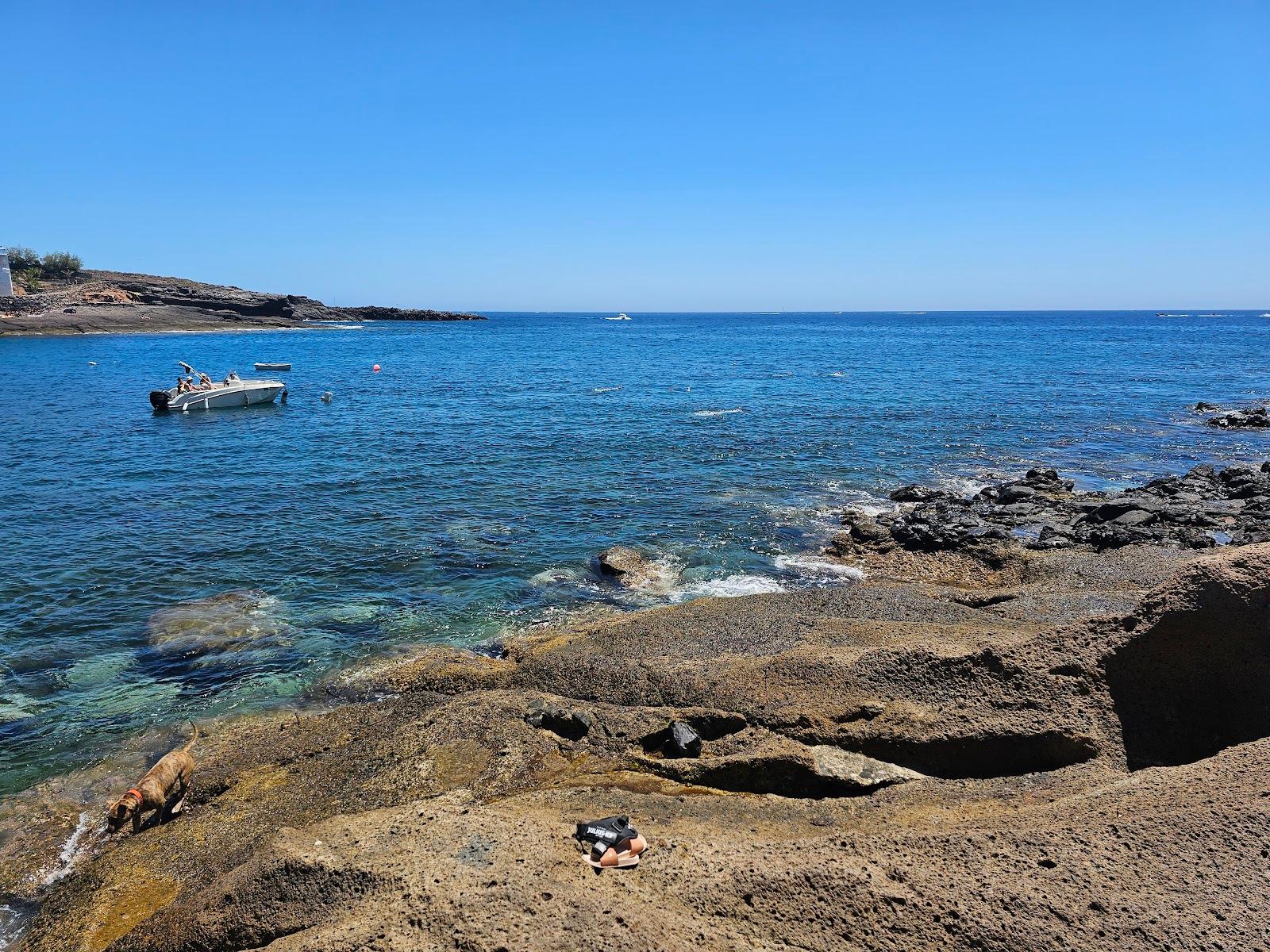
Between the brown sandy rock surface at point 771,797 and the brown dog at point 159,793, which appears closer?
the brown sandy rock surface at point 771,797

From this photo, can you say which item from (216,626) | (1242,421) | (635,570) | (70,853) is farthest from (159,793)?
(1242,421)

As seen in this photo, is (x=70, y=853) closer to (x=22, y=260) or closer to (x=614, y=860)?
(x=614, y=860)

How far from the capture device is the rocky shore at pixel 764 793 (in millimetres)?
5109

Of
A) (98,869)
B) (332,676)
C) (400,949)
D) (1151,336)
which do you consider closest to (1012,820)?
(400,949)

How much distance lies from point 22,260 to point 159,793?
157 m

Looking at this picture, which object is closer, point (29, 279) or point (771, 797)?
point (771, 797)

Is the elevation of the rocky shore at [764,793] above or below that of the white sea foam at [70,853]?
above

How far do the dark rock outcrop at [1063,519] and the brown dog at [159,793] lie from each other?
14210 mm

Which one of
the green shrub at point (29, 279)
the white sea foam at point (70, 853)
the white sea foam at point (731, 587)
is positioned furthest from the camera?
the green shrub at point (29, 279)

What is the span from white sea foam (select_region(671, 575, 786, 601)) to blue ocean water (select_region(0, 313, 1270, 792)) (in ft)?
0.27

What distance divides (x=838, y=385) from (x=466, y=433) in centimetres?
3014

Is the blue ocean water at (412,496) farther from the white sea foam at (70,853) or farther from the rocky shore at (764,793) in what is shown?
the rocky shore at (764,793)

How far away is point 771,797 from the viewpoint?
773 cm

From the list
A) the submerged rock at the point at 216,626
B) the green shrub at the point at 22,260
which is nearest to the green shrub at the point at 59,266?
the green shrub at the point at 22,260
